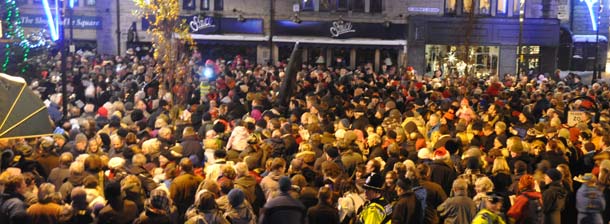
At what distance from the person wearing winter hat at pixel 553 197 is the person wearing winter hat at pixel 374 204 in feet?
7.11

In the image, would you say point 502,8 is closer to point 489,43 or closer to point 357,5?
point 489,43

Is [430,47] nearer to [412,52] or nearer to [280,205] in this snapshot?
[412,52]

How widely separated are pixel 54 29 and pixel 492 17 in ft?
81.1

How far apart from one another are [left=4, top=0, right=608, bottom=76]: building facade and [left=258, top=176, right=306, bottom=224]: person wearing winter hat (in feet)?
95.2

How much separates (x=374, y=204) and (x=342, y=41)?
30.4 m

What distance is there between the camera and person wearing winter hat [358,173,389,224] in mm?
7840

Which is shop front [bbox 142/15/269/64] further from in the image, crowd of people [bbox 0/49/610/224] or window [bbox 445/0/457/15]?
crowd of people [bbox 0/49/610/224]

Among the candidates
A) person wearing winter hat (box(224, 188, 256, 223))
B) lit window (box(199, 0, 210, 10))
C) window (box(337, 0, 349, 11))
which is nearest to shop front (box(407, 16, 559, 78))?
window (box(337, 0, 349, 11))

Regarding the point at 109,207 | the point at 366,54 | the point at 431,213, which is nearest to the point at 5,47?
the point at 109,207

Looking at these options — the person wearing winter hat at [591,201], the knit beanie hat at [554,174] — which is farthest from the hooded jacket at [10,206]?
the person wearing winter hat at [591,201]

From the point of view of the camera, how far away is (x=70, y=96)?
20031 millimetres

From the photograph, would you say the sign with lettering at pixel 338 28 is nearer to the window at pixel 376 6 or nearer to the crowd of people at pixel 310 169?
the window at pixel 376 6

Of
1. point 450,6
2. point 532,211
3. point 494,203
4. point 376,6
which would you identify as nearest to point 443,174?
point 532,211

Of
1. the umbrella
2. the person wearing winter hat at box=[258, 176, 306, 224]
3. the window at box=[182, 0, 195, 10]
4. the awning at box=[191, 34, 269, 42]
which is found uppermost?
the window at box=[182, 0, 195, 10]
